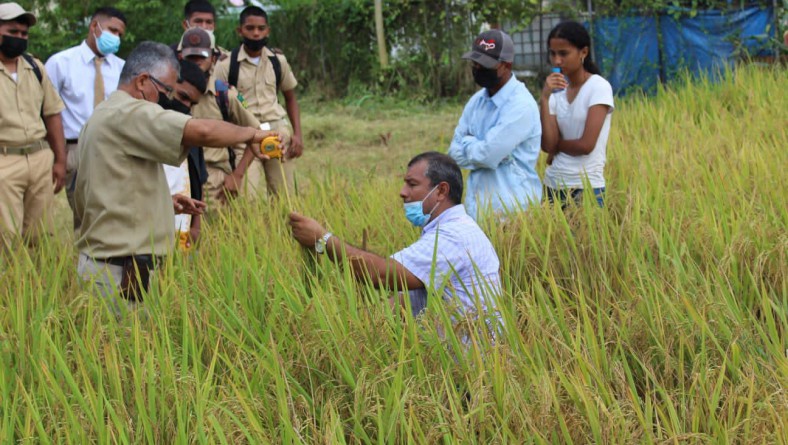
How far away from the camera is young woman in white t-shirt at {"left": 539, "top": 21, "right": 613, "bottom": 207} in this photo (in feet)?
14.0

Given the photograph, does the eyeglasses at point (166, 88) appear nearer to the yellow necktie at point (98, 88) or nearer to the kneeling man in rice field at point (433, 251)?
the kneeling man in rice field at point (433, 251)

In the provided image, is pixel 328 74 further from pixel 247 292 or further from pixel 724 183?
pixel 247 292

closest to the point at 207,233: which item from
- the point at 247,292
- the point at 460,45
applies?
the point at 247,292

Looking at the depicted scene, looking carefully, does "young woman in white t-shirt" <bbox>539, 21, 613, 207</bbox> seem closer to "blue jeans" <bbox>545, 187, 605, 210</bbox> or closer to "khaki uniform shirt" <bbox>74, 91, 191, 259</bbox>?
"blue jeans" <bbox>545, 187, 605, 210</bbox>

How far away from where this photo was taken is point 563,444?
2365mm

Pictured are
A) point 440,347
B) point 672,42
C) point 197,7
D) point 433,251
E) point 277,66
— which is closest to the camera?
point 440,347

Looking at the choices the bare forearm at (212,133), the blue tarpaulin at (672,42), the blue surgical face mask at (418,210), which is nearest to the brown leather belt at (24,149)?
the bare forearm at (212,133)

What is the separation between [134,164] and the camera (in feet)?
12.0

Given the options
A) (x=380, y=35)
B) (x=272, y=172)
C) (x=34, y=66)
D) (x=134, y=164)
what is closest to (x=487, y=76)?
(x=134, y=164)

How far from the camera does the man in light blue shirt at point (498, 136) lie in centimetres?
407

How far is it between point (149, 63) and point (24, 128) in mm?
1547

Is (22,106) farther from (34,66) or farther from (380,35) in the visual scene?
(380,35)

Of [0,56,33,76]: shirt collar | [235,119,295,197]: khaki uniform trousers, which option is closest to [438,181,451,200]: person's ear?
[235,119,295,197]: khaki uniform trousers

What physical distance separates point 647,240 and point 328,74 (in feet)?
36.4
